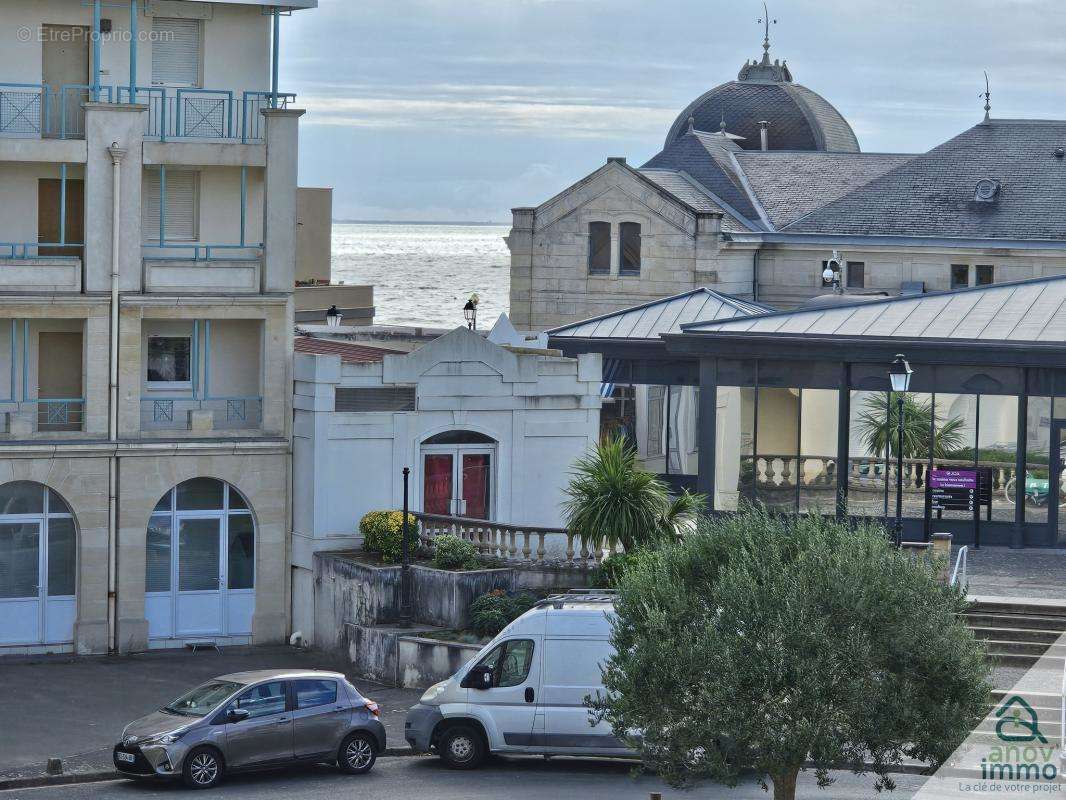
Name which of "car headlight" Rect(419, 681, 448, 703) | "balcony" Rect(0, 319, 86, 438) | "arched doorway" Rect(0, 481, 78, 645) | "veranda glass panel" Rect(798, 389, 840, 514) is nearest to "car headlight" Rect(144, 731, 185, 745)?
"car headlight" Rect(419, 681, 448, 703)

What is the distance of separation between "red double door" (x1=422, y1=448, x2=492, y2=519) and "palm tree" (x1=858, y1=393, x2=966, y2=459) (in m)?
7.98

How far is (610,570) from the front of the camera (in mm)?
31047

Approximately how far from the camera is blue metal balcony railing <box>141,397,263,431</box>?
35094 mm

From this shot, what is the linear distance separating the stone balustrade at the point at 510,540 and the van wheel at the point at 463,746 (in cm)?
683

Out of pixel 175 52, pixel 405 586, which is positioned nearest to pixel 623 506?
pixel 405 586

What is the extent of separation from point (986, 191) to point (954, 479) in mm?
26856

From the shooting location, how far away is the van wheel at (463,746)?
995 inches

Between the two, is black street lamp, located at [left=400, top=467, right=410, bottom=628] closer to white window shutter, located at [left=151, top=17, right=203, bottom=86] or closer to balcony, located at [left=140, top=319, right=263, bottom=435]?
balcony, located at [left=140, top=319, right=263, bottom=435]

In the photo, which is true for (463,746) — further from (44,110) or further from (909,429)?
(44,110)

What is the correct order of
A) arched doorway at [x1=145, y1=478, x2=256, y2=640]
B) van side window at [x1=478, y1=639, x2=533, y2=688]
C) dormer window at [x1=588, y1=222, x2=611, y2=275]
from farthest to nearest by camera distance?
dormer window at [x1=588, y1=222, x2=611, y2=275], arched doorway at [x1=145, y1=478, x2=256, y2=640], van side window at [x1=478, y1=639, x2=533, y2=688]

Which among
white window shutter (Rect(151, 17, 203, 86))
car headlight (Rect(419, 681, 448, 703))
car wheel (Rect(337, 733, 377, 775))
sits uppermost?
white window shutter (Rect(151, 17, 203, 86))

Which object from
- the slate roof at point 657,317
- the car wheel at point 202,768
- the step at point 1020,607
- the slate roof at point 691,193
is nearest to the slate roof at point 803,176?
the slate roof at point 691,193

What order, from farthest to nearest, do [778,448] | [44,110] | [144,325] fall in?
[778,448], [144,325], [44,110]

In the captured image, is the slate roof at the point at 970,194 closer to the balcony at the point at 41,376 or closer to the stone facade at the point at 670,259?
the stone facade at the point at 670,259
